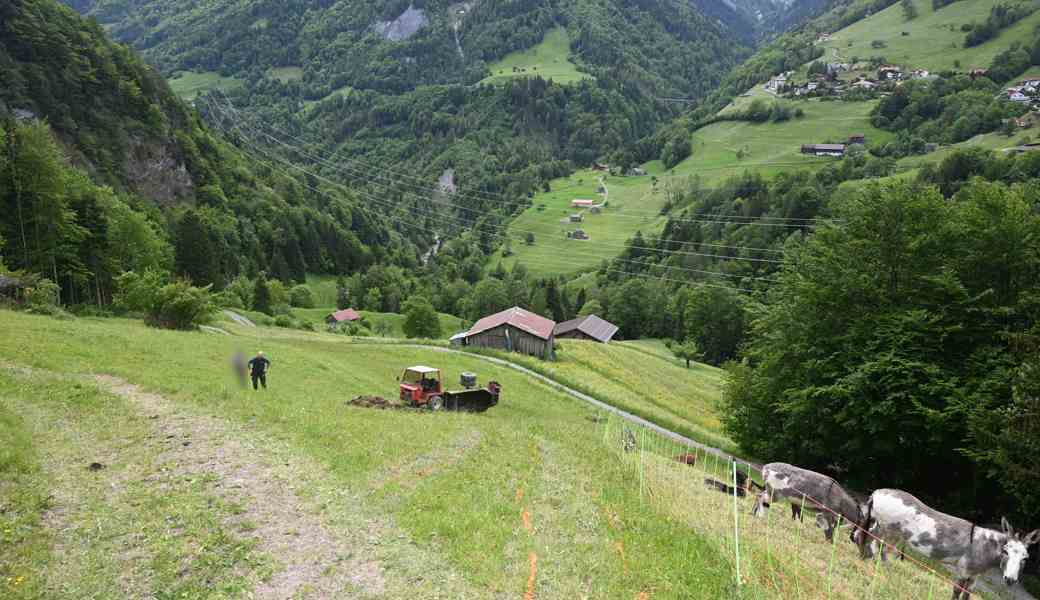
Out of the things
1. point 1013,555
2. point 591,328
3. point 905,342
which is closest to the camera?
point 1013,555

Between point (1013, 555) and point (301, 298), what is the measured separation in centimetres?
13014

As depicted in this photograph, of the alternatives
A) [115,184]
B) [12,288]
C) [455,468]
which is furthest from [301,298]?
[455,468]

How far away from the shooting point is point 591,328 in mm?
114062

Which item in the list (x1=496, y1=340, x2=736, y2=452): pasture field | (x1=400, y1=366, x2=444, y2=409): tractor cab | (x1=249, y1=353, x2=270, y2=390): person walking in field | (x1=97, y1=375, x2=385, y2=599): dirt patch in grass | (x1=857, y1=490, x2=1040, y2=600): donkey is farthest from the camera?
(x1=496, y1=340, x2=736, y2=452): pasture field

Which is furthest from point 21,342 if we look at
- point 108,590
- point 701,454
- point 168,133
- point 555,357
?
point 168,133

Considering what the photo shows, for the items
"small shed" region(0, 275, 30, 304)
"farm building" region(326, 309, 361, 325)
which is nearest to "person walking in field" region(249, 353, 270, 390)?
"small shed" region(0, 275, 30, 304)

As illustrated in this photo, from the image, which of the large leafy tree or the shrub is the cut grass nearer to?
the large leafy tree

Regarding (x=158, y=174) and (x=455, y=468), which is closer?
(x=455, y=468)

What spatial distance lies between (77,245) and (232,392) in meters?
47.0

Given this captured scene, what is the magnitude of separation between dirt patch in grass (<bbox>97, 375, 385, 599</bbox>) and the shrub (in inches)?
4502

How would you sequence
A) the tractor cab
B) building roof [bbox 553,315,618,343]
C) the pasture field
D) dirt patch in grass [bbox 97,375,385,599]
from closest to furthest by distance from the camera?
dirt patch in grass [bbox 97,375,385,599] → the tractor cab → the pasture field → building roof [bbox 553,315,618,343]

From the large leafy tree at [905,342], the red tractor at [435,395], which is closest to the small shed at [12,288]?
the red tractor at [435,395]

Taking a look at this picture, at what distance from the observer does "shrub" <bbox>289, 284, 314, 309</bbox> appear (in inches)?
5148

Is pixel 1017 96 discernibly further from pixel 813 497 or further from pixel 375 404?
pixel 375 404
